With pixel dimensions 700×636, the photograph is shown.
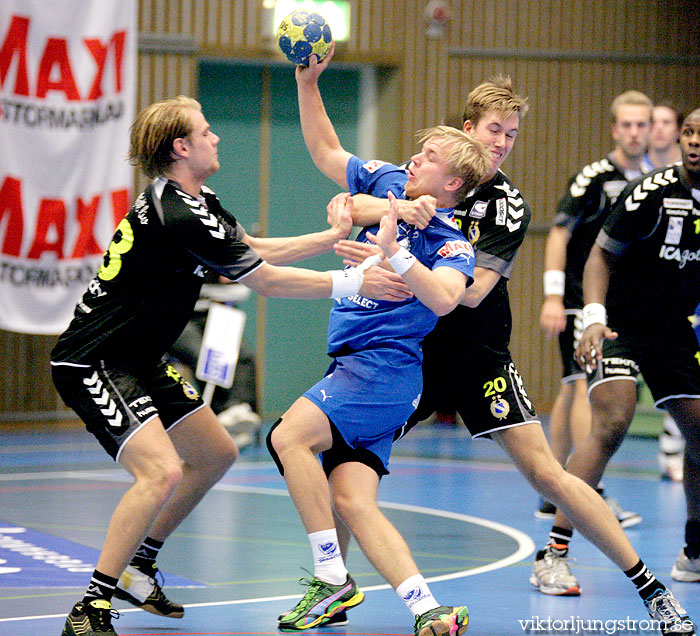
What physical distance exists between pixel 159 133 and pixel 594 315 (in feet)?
6.42

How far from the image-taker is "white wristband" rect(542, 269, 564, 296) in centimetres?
656

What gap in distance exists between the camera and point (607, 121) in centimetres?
1355

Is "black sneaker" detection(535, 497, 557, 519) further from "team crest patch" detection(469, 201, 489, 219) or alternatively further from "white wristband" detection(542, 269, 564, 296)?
"team crest patch" detection(469, 201, 489, 219)

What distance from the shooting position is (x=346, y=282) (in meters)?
4.10

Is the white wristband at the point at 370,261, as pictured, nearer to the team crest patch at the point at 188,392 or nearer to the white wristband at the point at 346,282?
the white wristband at the point at 346,282

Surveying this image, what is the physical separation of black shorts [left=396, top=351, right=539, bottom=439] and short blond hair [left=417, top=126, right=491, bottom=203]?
73 cm

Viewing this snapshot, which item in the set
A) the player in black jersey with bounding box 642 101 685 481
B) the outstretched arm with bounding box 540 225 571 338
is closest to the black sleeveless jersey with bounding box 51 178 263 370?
the outstretched arm with bounding box 540 225 571 338

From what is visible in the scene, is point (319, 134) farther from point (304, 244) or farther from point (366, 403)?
point (366, 403)

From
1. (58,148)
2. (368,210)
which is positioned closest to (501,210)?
(368,210)

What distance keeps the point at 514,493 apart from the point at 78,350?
4.40m

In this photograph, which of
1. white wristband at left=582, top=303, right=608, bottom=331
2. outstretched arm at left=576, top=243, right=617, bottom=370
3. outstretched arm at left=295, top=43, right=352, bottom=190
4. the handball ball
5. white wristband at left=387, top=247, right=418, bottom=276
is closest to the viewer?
white wristband at left=387, top=247, right=418, bottom=276

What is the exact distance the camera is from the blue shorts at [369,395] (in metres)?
4.20

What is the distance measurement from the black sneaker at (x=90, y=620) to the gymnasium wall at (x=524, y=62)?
8343mm

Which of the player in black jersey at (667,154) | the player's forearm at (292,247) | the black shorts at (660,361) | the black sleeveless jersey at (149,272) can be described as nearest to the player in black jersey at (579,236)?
the player in black jersey at (667,154)
